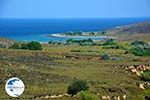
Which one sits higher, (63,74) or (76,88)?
(76,88)

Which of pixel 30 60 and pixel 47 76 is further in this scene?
pixel 30 60

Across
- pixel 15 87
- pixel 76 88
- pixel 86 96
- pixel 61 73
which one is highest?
pixel 15 87

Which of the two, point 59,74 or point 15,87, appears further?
point 59,74

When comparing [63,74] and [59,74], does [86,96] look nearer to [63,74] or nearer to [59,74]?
[59,74]

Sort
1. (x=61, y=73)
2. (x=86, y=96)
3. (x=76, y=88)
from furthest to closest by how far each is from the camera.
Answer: (x=61, y=73) → (x=76, y=88) → (x=86, y=96)

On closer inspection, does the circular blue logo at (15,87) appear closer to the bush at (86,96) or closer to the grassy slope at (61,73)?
the grassy slope at (61,73)

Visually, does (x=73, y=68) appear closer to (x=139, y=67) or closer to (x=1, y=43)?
(x=139, y=67)

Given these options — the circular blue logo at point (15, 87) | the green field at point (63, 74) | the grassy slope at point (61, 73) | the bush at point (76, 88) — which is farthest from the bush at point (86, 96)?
the circular blue logo at point (15, 87)

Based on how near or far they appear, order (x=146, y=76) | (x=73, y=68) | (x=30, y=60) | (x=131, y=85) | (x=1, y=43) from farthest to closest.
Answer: (x=1, y=43)
(x=30, y=60)
(x=73, y=68)
(x=146, y=76)
(x=131, y=85)

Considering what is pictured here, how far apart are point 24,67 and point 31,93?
477 inches

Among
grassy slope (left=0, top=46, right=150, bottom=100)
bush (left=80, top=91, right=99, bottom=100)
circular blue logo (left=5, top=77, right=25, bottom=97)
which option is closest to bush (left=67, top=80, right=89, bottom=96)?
grassy slope (left=0, top=46, right=150, bottom=100)

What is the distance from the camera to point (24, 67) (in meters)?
43.1

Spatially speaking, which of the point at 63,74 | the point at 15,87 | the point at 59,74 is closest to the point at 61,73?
the point at 63,74

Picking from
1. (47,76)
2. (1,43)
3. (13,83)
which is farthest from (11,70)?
(1,43)
